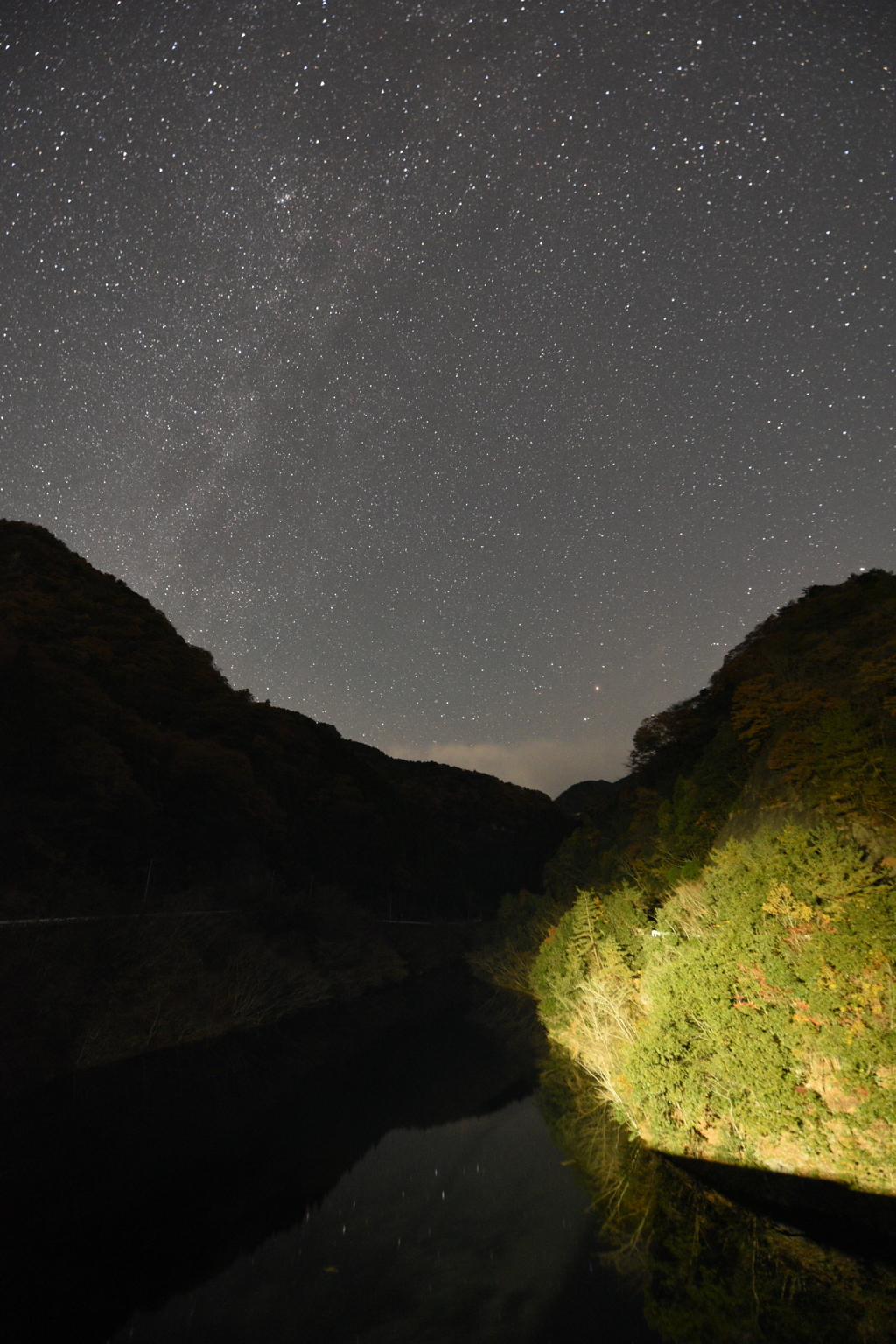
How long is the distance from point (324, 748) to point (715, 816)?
4446 cm

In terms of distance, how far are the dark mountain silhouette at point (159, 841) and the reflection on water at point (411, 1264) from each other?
1294 centimetres

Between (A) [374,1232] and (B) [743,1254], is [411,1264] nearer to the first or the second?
(A) [374,1232]

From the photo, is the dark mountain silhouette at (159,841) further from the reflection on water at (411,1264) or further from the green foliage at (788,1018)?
the green foliage at (788,1018)

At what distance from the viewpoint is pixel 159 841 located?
38219mm

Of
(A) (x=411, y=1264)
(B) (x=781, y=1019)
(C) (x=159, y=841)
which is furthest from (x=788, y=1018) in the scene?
(C) (x=159, y=841)

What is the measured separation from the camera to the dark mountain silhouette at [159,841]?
24.4 meters

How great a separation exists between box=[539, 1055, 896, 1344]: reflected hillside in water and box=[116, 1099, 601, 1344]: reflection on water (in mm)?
1049

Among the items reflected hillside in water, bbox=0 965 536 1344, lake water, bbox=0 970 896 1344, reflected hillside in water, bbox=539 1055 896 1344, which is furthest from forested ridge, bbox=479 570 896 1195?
reflected hillside in water, bbox=0 965 536 1344

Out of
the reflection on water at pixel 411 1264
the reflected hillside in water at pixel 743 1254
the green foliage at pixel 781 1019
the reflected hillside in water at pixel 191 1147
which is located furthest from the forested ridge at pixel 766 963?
the reflected hillside in water at pixel 191 1147

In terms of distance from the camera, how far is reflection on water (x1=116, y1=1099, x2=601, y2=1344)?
9.08 meters

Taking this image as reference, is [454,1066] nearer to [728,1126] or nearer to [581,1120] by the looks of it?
[581,1120]

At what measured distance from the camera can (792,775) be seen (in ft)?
71.6

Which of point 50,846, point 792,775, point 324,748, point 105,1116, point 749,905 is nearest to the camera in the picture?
point 749,905

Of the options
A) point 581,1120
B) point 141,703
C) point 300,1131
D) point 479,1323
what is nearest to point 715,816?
point 581,1120
